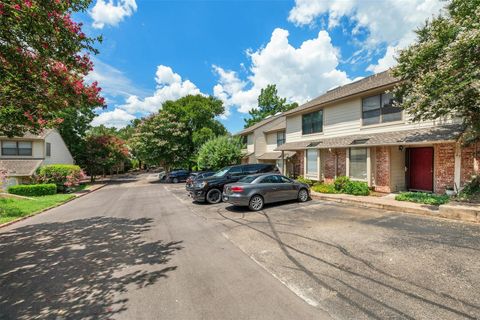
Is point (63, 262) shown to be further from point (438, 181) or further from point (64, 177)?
point (64, 177)

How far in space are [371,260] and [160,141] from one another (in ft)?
88.8

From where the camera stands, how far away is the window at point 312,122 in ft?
51.6

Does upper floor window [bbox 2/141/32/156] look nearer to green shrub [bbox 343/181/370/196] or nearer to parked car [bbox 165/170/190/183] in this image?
parked car [bbox 165/170/190/183]

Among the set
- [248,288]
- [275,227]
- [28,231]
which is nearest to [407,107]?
[275,227]

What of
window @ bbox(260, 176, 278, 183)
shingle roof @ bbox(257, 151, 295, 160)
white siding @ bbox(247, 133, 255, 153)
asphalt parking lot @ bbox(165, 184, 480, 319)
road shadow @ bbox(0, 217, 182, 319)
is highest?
white siding @ bbox(247, 133, 255, 153)

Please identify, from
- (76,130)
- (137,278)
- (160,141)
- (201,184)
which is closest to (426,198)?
(201,184)

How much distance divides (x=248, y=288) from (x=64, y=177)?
22.1 m

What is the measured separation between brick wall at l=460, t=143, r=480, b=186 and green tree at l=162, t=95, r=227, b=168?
25.3 meters

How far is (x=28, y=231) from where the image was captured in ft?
25.2

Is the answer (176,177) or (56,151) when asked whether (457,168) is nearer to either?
(176,177)

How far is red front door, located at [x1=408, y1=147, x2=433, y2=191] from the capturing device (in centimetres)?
1064

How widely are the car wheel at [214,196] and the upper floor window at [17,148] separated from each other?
70.9 ft

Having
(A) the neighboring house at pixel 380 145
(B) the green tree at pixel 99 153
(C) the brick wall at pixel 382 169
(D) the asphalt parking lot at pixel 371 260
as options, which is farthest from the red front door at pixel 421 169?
(B) the green tree at pixel 99 153

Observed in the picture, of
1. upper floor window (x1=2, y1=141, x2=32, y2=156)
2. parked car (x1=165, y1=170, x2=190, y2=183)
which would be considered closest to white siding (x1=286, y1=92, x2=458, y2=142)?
parked car (x1=165, y1=170, x2=190, y2=183)
